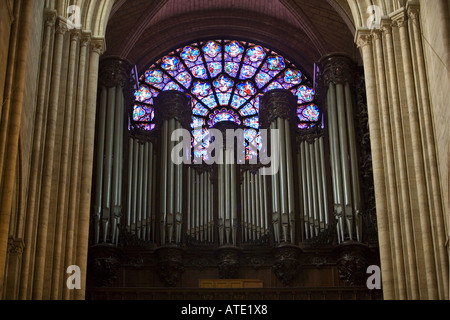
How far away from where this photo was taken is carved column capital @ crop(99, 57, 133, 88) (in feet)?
64.9

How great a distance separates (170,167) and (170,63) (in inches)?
142

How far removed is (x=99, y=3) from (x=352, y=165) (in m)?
6.90

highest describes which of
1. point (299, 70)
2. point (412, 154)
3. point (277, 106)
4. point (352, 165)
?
point (299, 70)

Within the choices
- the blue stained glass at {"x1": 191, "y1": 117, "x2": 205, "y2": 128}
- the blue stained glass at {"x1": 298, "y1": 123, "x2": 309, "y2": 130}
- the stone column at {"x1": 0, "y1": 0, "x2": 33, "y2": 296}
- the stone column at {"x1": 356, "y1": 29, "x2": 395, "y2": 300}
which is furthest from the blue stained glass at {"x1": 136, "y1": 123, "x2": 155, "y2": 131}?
the stone column at {"x1": 0, "y1": 0, "x2": 33, "y2": 296}

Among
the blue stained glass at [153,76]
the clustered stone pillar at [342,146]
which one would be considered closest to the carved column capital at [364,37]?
the clustered stone pillar at [342,146]

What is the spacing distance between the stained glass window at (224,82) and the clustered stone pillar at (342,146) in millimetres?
1143

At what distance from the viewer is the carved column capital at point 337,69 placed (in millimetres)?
19875

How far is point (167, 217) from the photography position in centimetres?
1848

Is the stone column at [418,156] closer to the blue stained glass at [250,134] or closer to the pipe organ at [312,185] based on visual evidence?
the pipe organ at [312,185]

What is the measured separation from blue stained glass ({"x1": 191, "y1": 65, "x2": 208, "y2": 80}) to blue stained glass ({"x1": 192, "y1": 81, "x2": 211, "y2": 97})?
0.18 metres

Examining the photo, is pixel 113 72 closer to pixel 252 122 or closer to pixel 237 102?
pixel 237 102

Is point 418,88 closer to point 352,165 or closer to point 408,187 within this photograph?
point 408,187

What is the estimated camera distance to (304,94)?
21109 millimetres
